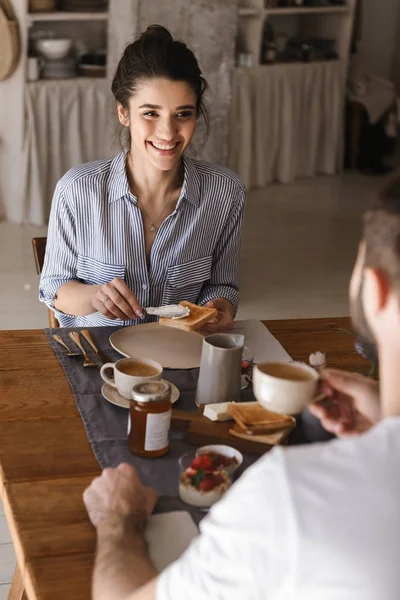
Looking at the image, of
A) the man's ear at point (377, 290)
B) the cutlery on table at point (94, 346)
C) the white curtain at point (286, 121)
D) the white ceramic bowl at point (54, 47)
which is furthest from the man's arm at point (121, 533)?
the white curtain at point (286, 121)

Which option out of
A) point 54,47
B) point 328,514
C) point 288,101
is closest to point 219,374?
point 328,514

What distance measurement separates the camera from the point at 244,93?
6.33 metres

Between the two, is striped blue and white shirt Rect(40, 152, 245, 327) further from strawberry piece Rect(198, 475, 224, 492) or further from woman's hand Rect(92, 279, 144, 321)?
strawberry piece Rect(198, 475, 224, 492)

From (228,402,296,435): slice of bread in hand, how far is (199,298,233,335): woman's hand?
1.40 feet

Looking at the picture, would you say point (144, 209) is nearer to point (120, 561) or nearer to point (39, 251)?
point (39, 251)

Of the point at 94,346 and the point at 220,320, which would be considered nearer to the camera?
the point at 94,346

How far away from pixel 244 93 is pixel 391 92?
1.52 metres

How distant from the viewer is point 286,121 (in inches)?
267

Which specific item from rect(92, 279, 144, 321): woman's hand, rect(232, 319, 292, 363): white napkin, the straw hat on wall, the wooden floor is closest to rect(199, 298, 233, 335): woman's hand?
rect(232, 319, 292, 363): white napkin

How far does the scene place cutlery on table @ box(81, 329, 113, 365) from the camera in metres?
1.96

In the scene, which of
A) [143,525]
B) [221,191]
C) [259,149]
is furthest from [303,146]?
[143,525]

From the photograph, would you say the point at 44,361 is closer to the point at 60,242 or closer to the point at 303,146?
the point at 60,242

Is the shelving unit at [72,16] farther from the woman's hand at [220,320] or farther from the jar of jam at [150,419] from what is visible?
the jar of jam at [150,419]

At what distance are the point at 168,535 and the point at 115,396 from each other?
0.46 m
